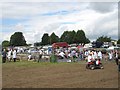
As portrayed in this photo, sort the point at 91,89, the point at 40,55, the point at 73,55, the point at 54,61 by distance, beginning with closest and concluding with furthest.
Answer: the point at 91,89 → the point at 54,61 → the point at 40,55 → the point at 73,55

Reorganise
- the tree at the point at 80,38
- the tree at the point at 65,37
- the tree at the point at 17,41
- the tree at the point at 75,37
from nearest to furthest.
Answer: the tree at the point at 80,38, the tree at the point at 75,37, the tree at the point at 65,37, the tree at the point at 17,41

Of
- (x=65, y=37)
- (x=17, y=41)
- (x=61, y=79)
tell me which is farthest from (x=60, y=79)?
(x=17, y=41)

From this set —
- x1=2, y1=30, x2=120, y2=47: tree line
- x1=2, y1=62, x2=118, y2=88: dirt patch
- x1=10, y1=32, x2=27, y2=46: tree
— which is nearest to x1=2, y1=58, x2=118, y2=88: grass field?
x1=2, y1=62, x2=118, y2=88: dirt patch

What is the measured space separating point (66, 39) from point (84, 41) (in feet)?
25.1

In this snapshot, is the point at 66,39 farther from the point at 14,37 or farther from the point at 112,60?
the point at 112,60

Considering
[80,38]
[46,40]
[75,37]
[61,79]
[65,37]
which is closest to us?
[61,79]

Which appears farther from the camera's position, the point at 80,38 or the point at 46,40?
the point at 46,40

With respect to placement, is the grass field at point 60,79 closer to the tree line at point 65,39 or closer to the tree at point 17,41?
the tree line at point 65,39

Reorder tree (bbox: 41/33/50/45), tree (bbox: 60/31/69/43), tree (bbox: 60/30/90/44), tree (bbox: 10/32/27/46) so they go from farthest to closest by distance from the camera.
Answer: tree (bbox: 41/33/50/45)
tree (bbox: 10/32/27/46)
tree (bbox: 60/31/69/43)
tree (bbox: 60/30/90/44)

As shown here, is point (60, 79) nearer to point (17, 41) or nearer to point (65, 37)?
point (65, 37)

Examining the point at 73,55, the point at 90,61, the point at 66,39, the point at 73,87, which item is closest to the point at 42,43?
the point at 66,39

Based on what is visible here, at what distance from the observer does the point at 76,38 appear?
12738 centimetres

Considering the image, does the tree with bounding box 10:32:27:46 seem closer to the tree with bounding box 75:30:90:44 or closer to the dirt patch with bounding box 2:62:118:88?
the tree with bounding box 75:30:90:44

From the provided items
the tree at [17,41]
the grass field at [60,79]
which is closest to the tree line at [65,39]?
the tree at [17,41]
